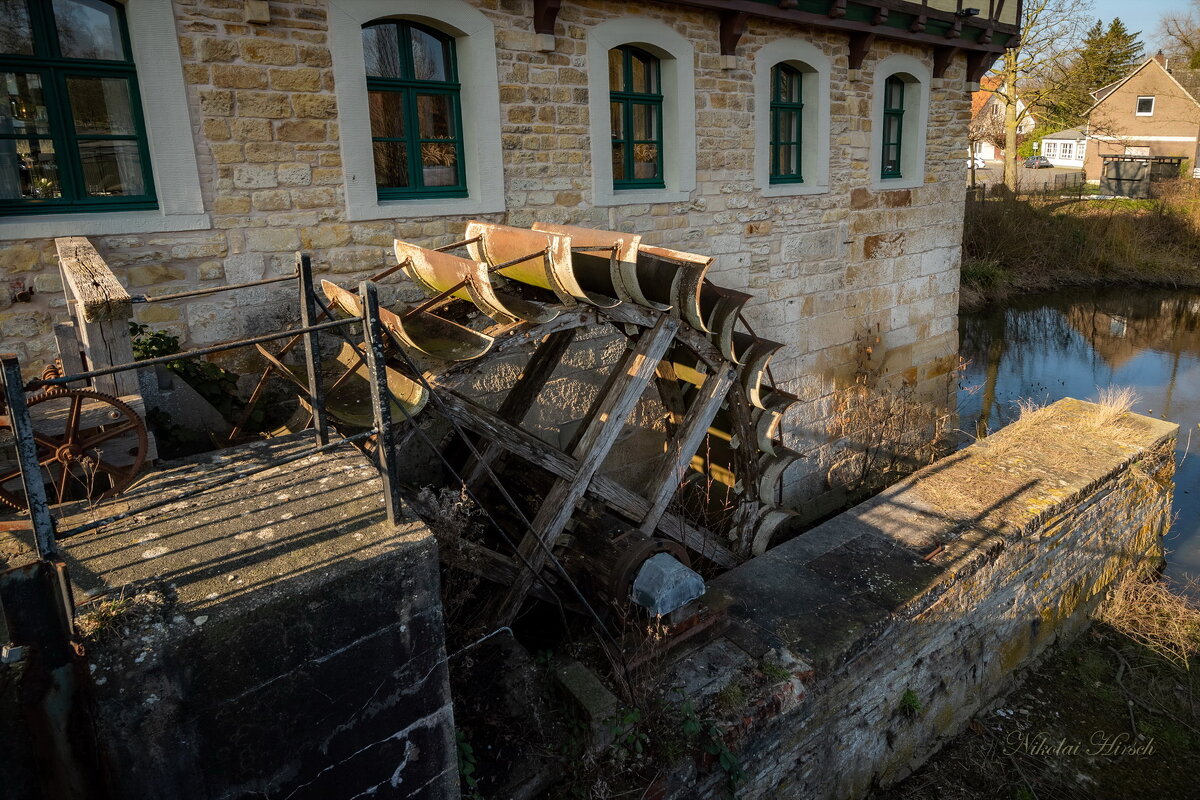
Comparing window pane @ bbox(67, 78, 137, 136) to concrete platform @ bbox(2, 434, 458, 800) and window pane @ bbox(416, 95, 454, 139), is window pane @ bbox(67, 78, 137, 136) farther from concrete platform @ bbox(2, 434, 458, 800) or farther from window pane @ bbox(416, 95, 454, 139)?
concrete platform @ bbox(2, 434, 458, 800)

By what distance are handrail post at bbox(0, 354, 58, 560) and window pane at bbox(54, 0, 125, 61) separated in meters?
2.91

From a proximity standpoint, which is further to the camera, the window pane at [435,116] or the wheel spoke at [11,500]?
the window pane at [435,116]

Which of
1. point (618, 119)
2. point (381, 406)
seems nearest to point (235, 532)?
point (381, 406)

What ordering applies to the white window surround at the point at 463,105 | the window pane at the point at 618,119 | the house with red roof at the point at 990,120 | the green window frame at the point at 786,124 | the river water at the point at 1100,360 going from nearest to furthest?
the white window surround at the point at 463,105
the window pane at the point at 618,119
the green window frame at the point at 786,124
the river water at the point at 1100,360
the house with red roof at the point at 990,120

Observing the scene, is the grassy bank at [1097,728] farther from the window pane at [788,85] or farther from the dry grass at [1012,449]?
the window pane at [788,85]

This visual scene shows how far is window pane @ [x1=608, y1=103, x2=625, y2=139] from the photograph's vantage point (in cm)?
621

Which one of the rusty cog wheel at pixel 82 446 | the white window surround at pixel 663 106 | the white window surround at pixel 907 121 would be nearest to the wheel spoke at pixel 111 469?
the rusty cog wheel at pixel 82 446

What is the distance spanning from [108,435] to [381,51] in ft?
10.3

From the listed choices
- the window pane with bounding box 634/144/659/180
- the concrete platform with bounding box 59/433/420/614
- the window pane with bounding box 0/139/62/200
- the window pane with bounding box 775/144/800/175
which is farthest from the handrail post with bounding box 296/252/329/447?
the window pane with bounding box 775/144/800/175

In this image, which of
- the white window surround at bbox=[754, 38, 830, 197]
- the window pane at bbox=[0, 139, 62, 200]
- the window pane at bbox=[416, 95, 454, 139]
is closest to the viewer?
the window pane at bbox=[0, 139, 62, 200]

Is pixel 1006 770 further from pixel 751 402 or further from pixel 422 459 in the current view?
pixel 422 459

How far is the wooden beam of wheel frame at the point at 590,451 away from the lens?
15.1 ft

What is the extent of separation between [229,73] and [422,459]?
→ 2.53m

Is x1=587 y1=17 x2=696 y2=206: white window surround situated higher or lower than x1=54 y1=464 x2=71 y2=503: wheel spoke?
higher
